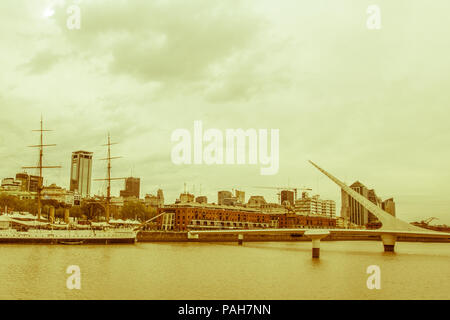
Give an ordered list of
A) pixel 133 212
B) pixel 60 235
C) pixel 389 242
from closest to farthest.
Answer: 1. pixel 389 242
2. pixel 60 235
3. pixel 133 212

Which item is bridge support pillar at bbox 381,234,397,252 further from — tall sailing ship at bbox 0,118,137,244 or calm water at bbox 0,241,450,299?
tall sailing ship at bbox 0,118,137,244

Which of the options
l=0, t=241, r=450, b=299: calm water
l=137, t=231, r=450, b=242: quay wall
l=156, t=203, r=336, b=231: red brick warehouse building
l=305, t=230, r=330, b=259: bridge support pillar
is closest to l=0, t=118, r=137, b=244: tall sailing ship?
l=137, t=231, r=450, b=242: quay wall

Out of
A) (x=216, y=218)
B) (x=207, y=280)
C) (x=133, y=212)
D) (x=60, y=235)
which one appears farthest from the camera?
(x=133, y=212)

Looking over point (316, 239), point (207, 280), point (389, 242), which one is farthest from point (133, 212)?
point (207, 280)

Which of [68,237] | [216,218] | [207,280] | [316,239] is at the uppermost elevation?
[216,218]

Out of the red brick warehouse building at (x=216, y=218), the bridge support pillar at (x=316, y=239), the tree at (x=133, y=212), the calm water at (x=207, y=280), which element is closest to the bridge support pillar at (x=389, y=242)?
the bridge support pillar at (x=316, y=239)

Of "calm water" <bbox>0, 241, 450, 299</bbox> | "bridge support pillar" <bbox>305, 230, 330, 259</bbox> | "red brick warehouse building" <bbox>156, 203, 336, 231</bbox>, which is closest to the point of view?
"calm water" <bbox>0, 241, 450, 299</bbox>

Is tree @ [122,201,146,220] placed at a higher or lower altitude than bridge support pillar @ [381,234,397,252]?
higher

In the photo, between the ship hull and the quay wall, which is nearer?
the ship hull

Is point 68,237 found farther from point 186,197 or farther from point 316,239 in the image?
point 186,197

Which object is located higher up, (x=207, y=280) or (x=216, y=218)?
(x=216, y=218)

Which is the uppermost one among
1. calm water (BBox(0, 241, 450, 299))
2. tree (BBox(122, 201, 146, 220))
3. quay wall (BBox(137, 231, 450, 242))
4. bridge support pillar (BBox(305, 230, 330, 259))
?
tree (BBox(122, 201, 146, 220))
